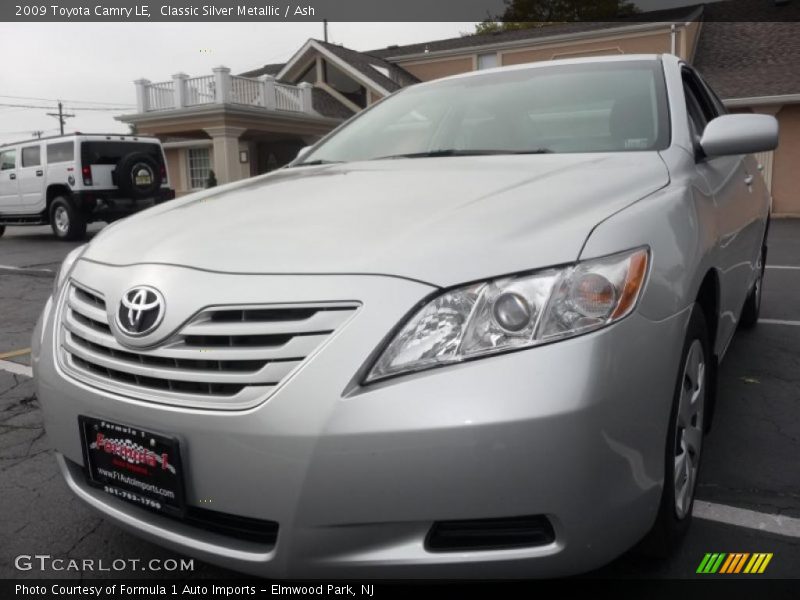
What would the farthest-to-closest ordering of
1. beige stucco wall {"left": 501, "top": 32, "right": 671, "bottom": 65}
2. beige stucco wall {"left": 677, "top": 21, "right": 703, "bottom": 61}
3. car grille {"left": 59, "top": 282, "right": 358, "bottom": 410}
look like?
beige stucco wall {"left": 501, "top": 32, "right": 671, "bottom": 65} < beige stucco wall {"left": 677, "top": 21, "right": 703, "bottom": 61} < car grille {"left": 59, "top": 282, "right": 358, "bottom": 410}

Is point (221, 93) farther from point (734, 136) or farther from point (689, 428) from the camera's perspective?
point (689, 428)

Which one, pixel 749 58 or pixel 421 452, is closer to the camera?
pixel 421 452

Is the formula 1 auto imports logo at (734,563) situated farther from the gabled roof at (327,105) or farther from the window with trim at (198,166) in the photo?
the window with trim at (198,166)

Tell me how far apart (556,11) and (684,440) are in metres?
33.5

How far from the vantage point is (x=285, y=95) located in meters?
21.2

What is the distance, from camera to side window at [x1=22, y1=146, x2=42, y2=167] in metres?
14.2

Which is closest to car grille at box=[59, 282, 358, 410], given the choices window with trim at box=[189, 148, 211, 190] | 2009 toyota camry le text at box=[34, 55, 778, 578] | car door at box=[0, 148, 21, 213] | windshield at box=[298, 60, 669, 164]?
2009 toyota camry le text at box=[34, 55, 778, 578]

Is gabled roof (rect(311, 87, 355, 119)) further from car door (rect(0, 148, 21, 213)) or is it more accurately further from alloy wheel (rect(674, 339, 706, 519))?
alloy wheel (rect(674, 339, 706, 519))

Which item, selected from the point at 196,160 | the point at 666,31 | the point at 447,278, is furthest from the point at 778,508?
the point at 196,160

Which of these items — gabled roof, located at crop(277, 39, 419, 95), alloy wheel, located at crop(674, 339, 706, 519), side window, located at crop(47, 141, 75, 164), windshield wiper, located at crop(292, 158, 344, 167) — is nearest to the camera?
alloy wheel, located at crop(674, 339, 706, 519)

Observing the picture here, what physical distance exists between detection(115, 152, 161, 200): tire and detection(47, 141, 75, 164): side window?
0.86m

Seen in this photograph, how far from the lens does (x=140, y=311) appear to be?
1.81 meters

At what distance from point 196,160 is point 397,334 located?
23.8 meters

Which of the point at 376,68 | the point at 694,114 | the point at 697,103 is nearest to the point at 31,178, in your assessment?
the point at 376,68
